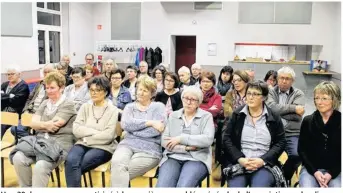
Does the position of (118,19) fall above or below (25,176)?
above

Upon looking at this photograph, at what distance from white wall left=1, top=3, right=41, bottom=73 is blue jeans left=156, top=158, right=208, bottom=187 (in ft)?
9.89

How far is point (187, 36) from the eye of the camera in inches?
338

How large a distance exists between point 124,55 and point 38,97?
495cm

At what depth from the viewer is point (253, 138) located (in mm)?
1873

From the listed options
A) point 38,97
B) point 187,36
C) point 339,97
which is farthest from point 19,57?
point 187,36

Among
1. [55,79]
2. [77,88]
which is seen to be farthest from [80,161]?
[77,88]

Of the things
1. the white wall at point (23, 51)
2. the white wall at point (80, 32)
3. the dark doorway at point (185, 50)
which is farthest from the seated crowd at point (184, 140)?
A: the dark doorway at point (185, 50)

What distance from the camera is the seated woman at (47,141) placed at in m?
1.96

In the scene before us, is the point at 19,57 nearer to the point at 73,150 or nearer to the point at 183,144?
the point at 73,150

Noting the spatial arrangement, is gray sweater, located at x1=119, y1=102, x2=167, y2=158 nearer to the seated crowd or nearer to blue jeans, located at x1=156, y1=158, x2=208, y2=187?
the seated crowd

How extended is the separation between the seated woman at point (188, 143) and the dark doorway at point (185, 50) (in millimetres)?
6689

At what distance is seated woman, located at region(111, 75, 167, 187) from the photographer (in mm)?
1934

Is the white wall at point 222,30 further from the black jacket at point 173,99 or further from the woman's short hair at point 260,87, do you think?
the woman's short hair at point 260,87

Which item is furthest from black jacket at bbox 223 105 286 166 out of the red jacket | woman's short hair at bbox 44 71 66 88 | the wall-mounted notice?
the wall-mounted notice
